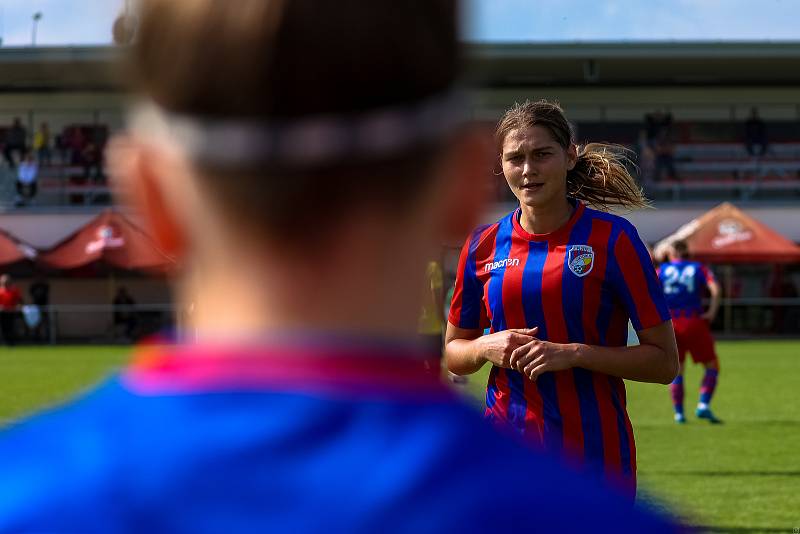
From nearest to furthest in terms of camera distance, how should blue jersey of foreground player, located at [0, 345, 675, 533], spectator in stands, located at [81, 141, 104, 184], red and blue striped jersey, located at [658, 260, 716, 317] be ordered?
blue jersey of foreground player, located at [0, 345, 675, 533]
red and blue striped jersey, located at [658, 260, 716, 317]
spectator in stands, located at [81, 141, 104, 184]

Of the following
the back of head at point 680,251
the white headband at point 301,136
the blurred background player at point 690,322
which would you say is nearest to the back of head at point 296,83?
the white headband at point 301,136

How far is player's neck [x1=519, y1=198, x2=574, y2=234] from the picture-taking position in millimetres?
4449

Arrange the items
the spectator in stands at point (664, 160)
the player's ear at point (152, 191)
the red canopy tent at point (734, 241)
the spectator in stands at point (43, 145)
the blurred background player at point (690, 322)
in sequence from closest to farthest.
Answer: the player's ear at point (152, 191)
the blurred background player at point (690, 322)
the red canopy tent at point (734, 241)
the spectator in stands at point (43, 145)
the spectator in stands at point (664, 160)

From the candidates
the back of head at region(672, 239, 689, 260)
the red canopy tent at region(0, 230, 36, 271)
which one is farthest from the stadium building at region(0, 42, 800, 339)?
the back of head at region(672, 239, 689, 260)

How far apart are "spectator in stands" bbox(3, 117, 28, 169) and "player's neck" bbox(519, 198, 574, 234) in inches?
1305

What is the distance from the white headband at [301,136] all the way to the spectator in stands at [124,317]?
3058 cm

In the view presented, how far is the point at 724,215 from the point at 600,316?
2780cm

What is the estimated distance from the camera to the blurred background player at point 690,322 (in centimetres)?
1351

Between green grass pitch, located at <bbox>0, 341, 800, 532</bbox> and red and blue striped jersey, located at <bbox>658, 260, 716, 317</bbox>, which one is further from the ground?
red and blue striped jersey, located at <bbox>658, 260, 716, 317</bbox>

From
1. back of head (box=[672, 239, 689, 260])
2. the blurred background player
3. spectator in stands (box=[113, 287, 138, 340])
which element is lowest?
spectator in stands (box=[113, 287, 138, 340])

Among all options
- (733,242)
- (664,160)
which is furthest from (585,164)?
(664,160)

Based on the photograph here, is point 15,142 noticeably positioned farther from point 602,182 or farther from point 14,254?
point 602,182

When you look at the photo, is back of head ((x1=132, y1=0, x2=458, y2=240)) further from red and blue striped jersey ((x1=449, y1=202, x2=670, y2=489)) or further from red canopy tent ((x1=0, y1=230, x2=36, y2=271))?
red canopy tent ((x1=0, y1=230, x2=36, y2=271))

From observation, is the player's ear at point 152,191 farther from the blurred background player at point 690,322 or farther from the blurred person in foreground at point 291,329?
the blurred background player at point 690,322
